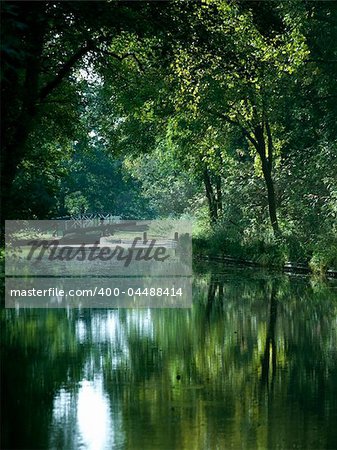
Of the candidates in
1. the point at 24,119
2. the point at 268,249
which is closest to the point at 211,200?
the point at 268,249

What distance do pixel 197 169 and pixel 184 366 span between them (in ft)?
129

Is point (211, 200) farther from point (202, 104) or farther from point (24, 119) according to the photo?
point (24, 119)

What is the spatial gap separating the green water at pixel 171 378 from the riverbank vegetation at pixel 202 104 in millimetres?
3764

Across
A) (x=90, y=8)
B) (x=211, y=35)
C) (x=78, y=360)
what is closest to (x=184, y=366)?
(x=78, y=360)

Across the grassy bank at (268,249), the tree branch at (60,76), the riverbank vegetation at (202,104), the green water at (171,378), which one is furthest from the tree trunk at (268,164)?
the tree branch at (60,76)

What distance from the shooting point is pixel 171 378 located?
1320cm

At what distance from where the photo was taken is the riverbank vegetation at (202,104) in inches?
→ 764

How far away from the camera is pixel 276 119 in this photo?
41.5m

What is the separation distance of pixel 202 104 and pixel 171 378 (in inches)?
1101

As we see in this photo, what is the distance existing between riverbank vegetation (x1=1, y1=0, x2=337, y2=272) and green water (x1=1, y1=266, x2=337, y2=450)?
12.4ft

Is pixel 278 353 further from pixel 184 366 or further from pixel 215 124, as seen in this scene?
pixel 215 124

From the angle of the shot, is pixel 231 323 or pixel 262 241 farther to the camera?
pixel 262 241

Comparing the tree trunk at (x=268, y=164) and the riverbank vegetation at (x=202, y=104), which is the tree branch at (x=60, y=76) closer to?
the riverbank vegetation at (x=202, y=104)

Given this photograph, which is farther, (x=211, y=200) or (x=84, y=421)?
(x=211, y=200)
